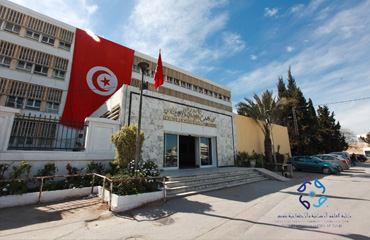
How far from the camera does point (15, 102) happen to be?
1477 centimetres

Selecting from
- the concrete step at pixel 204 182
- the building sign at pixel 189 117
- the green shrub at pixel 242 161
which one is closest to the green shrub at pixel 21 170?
the concrete step at pixel 204 182

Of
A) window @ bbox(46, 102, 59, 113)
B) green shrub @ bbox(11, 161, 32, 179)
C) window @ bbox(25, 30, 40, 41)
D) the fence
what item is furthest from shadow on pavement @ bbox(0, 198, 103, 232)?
window @ bbox(25, 30, 40, 41)

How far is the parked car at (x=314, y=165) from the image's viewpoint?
13.8 meters

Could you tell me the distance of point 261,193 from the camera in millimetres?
7348

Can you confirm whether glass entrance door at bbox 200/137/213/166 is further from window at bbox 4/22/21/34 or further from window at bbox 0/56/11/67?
window at bbox 4/22/21/34

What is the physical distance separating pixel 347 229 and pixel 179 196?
4580mm

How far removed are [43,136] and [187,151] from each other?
11464 millimetres

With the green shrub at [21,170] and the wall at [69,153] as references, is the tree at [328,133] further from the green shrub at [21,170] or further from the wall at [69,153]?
the green shrub at [21,170]

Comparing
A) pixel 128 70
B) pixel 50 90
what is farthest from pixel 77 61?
pixel 128 70

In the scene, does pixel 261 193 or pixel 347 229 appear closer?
pixel 347 229

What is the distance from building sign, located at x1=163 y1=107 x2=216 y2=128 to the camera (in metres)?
10.6

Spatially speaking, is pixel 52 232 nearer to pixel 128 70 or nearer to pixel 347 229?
pixel 347 229

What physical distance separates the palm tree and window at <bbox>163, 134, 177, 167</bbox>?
10.8 m

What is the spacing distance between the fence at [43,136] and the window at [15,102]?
1.98 meters
